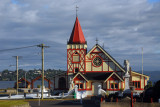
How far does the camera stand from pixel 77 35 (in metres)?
67.9

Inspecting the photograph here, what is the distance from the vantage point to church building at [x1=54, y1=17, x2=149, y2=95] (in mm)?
64688

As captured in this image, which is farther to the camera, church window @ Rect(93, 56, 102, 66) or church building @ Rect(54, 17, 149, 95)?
church window @ Rect(93, 56, 102, 66)

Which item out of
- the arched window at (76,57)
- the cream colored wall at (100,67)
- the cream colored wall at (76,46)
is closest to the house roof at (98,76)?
the cream colored wall at (100,67)

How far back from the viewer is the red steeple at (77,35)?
67.0m

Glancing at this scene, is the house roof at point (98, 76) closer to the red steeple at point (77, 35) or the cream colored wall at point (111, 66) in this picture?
the cream colored wall at point (111, 66)

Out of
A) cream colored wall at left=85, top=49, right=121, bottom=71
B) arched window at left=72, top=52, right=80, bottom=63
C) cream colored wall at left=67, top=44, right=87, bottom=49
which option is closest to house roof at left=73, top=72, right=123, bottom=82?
cream colored wall at left=85, top=49, right=121, bottom=71

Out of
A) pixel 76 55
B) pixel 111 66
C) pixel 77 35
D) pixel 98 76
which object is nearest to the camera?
pixel 98 76

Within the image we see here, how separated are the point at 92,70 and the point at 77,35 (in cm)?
767

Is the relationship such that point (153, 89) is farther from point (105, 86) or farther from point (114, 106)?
point (105, 86)

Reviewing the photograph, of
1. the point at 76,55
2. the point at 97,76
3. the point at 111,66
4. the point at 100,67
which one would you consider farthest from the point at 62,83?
the point at 111,66

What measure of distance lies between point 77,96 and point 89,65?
10.6 m

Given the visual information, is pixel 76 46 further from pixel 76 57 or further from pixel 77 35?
pixel 77 35

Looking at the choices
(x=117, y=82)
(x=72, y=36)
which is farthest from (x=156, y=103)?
(x=72, y=36)

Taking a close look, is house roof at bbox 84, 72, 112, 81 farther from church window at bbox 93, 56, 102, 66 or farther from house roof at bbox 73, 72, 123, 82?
church window at bbox 93, 56, 102, 66
